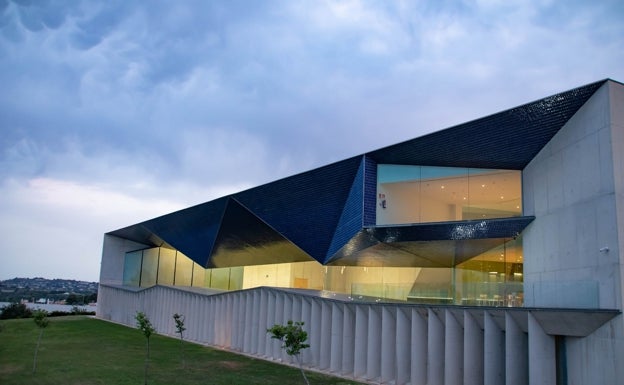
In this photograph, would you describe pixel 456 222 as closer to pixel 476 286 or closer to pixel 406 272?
pixel 476 286

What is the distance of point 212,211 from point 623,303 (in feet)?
93.5

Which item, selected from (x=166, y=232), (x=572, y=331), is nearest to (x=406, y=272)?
(x=572, y=331)

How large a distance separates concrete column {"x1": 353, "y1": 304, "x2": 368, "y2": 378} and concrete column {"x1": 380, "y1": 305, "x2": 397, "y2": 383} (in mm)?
1259

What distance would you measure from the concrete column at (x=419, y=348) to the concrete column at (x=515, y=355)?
13.7ft

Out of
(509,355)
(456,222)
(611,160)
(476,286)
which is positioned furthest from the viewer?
(456,222)

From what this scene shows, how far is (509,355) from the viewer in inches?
714

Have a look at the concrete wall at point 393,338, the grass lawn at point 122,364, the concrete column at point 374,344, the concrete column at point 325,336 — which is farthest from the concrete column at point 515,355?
the concrete column at point 325,336

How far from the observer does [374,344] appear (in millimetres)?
23922

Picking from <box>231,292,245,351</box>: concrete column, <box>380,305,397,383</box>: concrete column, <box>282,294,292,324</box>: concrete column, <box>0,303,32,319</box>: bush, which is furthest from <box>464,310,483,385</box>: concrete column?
<box>0,303,32,319</box>: bush

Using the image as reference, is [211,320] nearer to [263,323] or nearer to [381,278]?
[263,323]

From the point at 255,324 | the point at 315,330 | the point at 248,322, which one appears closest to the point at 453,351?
the point at 315,330

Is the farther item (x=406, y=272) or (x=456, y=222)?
(x=406, y=272)

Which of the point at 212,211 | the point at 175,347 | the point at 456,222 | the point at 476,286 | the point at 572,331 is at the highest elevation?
the point at 212,211

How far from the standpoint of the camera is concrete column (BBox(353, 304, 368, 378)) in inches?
959
